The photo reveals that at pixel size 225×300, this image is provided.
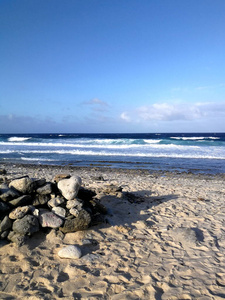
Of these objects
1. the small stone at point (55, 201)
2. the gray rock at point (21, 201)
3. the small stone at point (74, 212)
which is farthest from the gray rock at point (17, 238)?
the small stone at point (74, 212)

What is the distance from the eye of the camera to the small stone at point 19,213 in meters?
4.23

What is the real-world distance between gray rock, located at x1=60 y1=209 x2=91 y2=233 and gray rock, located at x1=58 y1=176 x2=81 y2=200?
486mm

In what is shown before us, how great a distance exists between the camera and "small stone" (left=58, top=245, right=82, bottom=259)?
3811mm

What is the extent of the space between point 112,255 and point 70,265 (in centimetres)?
78

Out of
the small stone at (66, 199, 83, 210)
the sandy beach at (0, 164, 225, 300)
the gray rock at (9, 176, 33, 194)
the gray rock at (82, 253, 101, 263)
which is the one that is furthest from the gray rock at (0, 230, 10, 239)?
the gray rock at (82, 253, 101, 263)

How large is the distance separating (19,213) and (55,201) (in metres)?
0.79

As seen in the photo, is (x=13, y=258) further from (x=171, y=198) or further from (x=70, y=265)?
(x=171, y=198)

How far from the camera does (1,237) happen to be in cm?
411

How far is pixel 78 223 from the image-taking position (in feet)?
14.9

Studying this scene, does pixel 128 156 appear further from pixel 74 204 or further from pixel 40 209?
pixel 40 209

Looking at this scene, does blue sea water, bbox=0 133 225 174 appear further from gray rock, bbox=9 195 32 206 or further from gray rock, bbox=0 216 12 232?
gray rock, bbox=0 216 12 232

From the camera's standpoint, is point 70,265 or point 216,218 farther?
point 216,218

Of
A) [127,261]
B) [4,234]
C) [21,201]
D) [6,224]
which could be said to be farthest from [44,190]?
[127,261]

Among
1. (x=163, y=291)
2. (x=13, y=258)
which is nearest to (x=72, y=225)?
(x=13, y=258)
